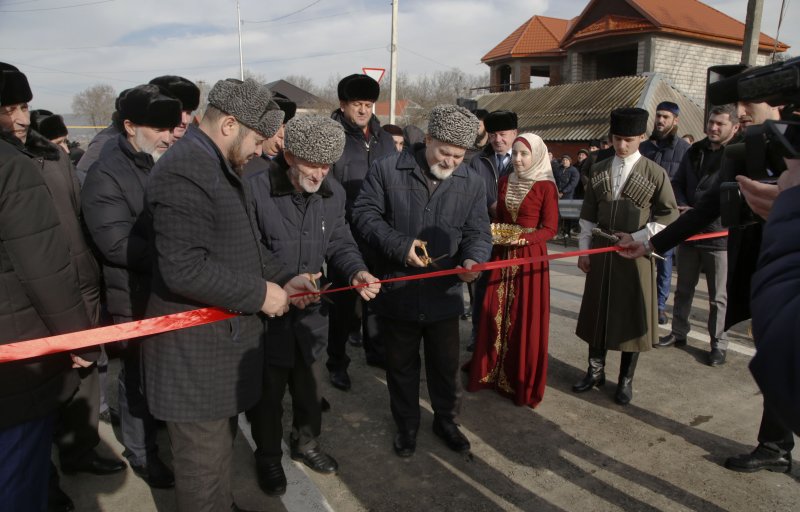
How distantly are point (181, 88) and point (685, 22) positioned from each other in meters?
31.6

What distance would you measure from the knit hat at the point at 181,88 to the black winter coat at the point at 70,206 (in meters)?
1.67

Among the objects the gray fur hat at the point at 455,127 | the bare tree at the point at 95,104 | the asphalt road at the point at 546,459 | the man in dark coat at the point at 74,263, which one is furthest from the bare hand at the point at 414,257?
the bare tree at the point at 95,104

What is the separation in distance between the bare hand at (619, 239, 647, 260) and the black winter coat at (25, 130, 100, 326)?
10.9ft

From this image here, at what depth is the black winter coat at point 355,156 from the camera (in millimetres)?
4652

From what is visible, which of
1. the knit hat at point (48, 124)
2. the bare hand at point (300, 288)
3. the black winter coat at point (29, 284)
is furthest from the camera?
the knit hat at point (48, 124)

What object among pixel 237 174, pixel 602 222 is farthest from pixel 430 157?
pixel 602 222

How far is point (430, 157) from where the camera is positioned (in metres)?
3.19

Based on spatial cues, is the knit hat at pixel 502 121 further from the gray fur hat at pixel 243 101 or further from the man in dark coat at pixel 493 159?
the gray fur hat at pixel 243 101

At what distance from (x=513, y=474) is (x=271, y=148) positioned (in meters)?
3.24

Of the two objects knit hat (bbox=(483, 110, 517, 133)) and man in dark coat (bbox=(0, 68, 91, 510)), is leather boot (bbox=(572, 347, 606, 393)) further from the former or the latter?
man in dark coat (bbox=(0, 68, 91, 510))

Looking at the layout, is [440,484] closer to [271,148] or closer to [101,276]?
[101,276]

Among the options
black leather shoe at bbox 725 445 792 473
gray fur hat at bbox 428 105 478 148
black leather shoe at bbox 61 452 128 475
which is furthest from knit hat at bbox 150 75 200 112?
black leather shoe at bbox 725 445 792 473

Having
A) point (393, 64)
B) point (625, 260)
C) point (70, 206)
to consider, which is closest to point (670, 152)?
point (625, 260)

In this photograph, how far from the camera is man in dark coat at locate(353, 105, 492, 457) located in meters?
3.20
